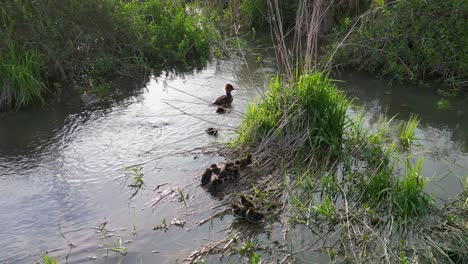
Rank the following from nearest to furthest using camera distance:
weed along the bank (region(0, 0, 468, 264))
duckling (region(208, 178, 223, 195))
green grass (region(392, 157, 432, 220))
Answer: weed along the bank (region(0, 0, 468, 264)), green grass (region(392, 157, 432, 220)), duckling (region(208, 178, 223, 195))

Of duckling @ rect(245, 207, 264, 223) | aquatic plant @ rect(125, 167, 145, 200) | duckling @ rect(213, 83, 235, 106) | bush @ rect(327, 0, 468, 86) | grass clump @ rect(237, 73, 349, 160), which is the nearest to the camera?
duckling @ rect(245, 207, 264, 223)

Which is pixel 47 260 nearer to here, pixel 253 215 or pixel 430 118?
pixel 253 215

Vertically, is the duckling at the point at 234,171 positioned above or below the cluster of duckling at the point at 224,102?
below

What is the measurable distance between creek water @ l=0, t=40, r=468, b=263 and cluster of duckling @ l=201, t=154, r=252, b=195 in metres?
0.10

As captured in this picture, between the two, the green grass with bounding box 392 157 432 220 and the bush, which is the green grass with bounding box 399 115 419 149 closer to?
the green grass with bounding box 392 157 432 220

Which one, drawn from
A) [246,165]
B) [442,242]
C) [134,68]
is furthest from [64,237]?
[134,68]

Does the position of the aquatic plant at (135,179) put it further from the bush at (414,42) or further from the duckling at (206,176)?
the bush at (414,42)

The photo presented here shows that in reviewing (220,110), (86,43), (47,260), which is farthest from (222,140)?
(86,43)

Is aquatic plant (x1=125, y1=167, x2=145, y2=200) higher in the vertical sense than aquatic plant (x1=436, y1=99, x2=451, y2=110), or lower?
higher

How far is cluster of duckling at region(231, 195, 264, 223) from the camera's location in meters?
4.93

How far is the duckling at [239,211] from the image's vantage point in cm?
498

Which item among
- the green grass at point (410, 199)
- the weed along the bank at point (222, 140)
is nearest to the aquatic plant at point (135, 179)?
the weed along the bank at point (222, 140)

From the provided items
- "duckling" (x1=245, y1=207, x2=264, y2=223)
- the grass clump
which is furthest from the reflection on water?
"duckling" (x1=245, y1=207, x2=264, y2=223)

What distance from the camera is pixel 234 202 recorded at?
5234mm
